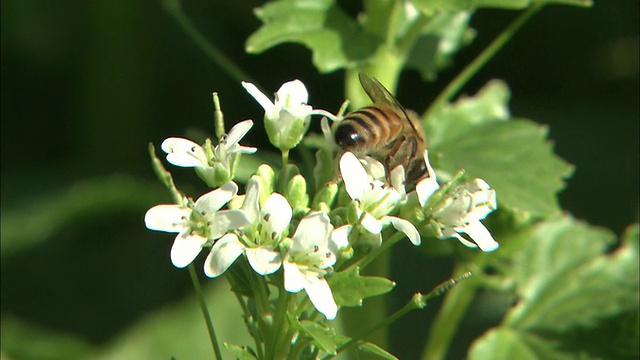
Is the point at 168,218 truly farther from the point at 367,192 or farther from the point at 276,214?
the point at 367,192

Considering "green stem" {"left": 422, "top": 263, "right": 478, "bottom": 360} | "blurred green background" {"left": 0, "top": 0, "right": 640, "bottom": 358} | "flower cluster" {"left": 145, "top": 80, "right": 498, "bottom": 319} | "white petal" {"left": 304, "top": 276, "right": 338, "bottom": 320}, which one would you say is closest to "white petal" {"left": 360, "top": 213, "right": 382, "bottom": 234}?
"flower cluster" {"left": 145, "top": 80, "right": 498, "bottom": 319}

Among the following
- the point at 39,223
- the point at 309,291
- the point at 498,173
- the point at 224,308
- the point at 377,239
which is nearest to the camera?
the point at 309,291

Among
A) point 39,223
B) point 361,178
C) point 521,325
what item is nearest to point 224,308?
point 39,223

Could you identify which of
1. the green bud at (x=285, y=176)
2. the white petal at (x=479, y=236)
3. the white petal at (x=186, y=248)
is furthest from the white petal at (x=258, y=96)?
the white petal at (x=479, y=236)

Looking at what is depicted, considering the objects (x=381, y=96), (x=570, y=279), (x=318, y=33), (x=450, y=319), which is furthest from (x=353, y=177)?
(x=570, y=279)

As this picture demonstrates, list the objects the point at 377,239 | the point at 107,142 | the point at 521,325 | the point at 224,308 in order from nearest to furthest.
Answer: the point at 377,239 < the point at 521,325 < the point at 224,308 < the point at 107,142

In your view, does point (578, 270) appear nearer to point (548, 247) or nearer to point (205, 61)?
point (548, 247)

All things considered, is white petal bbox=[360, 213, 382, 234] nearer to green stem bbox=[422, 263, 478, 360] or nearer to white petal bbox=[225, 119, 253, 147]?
white petal bbox=[225, 119, 253, 147]
